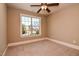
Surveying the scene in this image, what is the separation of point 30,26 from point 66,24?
2.22m

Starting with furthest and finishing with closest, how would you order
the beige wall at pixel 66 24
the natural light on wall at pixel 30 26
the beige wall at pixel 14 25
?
the natural light on wall at pixel 30 26
the beige wall at pixel 14 25
the beige wall at pixel 66 24

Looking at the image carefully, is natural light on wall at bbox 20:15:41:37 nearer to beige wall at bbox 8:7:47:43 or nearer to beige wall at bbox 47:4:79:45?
beige wall at bbox 8:7:47:43

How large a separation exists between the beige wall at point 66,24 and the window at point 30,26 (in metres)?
0.94

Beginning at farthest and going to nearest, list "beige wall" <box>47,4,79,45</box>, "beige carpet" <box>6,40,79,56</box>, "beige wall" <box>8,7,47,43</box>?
"beige wall" <box>8,7,47,43</box>
"beige wall" <box>47,4,79,45</box>
"beige carpet" <box>6,40,79,56</box>

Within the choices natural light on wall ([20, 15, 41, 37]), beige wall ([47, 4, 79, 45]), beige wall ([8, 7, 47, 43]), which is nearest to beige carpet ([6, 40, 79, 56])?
beige wall ([47, 4, 79, 45])

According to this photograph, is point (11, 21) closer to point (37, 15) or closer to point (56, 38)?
point (37, 15)

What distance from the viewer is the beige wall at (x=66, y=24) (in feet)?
11.9

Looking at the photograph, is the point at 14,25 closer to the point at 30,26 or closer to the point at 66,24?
the point at 30,26

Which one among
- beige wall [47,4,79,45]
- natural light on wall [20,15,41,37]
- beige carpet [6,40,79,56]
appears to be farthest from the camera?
natural light on wall [20,15,41,37]

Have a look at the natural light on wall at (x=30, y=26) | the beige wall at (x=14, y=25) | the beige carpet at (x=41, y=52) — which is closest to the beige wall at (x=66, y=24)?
the beige carpet at (x=41, y=52)

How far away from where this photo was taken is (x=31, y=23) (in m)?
5.06

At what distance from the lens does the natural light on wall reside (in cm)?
468

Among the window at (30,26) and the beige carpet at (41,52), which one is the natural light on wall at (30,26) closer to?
the window at (30,26)

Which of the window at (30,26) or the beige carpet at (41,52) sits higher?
the window at (30,26)
